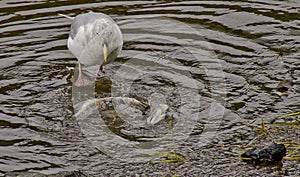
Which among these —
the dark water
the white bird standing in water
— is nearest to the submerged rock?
the dark water

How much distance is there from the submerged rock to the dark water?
0.32 feet

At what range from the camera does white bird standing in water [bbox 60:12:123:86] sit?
796 cm

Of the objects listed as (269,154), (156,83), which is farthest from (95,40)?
(269,154)

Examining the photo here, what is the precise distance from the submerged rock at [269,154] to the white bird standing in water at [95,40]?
8.74 ft

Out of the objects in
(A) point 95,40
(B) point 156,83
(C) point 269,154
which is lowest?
(C) point 269,154

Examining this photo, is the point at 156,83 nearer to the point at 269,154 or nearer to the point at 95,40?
the point at 95,40

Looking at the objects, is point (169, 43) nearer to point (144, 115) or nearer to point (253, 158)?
point (144, 115)

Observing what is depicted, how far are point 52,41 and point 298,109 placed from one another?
159 inches

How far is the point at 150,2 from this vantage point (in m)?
11.1

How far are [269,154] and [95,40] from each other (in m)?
2.91

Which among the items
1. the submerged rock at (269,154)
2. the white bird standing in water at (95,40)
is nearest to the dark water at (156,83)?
the submerged rock at (269,154)

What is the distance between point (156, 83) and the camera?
8.11 metres

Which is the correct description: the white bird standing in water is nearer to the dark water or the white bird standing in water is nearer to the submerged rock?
the dark water

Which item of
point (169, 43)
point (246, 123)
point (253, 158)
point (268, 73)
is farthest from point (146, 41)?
point (253, 158)
